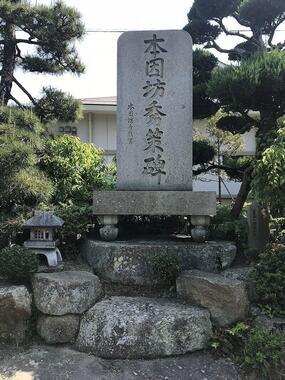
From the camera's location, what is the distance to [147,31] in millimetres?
5898

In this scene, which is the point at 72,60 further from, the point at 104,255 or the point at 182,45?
the point at 104,255

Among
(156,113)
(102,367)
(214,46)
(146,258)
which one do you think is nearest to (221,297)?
(146,258)

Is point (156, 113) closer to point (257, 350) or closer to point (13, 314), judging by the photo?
point (13, 314)

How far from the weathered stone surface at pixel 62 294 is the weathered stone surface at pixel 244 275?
1.61m

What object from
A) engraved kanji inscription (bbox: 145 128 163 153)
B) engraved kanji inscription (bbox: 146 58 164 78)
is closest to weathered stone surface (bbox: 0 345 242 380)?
engraved kanji inscription (bbox: 145 128 163 153)

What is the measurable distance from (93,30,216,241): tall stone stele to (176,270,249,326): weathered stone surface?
1.65 meters

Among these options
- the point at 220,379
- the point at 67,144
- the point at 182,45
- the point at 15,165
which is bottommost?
the point at 220,379

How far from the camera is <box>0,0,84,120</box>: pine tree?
6734 millimetres

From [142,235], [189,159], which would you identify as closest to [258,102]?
[189,159]

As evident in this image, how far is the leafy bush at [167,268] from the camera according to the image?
15.8ft

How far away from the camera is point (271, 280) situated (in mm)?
4523

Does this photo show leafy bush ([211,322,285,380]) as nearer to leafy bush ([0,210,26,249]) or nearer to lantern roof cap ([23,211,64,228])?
lantern roof cap ([23,211,64,228])

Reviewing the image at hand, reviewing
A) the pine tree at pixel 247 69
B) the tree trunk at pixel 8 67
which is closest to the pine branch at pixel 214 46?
the pine tree at pixel 247 69

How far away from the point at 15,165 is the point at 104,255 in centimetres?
187
